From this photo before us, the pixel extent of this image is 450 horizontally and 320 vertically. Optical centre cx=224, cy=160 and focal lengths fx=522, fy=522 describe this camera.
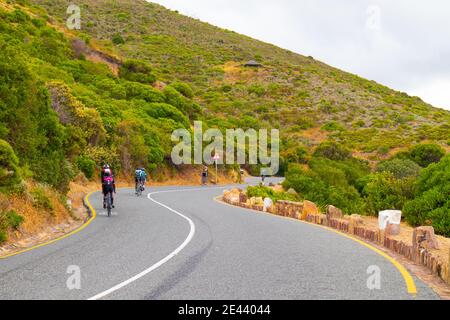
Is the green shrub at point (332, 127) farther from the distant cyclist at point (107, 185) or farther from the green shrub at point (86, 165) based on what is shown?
the distant cyclist at point (107, 185)

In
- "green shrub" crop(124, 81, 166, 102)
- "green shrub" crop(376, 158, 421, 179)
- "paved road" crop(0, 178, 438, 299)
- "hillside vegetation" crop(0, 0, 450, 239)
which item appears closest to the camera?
"paved road" crop(0, 178, 438, 299)

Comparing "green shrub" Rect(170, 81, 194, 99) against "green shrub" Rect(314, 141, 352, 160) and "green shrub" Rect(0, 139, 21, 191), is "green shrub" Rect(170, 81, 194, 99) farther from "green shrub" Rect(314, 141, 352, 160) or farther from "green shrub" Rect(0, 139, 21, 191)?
"green shrub" Rect(0, 139, 21, 191)

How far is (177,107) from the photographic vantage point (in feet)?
220

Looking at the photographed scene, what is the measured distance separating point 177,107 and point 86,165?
3047 cm

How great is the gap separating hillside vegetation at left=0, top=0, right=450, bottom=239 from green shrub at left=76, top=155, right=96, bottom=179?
0.10 m

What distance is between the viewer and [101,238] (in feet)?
44.0

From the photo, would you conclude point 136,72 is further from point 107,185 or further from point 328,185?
point 107,185

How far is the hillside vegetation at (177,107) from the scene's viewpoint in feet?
66.1

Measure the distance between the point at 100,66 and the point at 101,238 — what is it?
183ft

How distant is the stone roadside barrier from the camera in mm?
9484

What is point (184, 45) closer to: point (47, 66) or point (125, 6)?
point (125, 6)

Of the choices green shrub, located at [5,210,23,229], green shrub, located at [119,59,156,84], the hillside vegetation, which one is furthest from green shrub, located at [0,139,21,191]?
green shrub, located at [119,59,156,84]

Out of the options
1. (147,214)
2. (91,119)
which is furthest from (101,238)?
(91,119)

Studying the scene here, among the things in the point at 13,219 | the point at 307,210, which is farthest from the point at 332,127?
the point at 13,219
